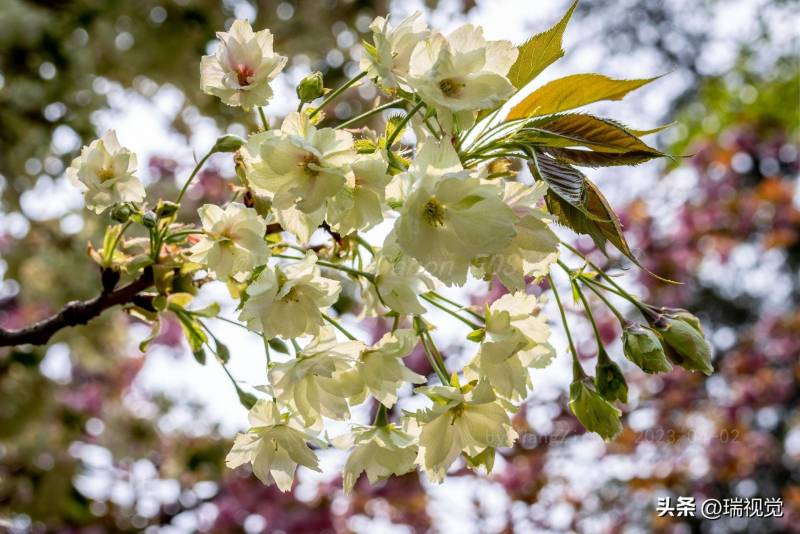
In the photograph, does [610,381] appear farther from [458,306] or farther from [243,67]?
[243,67]

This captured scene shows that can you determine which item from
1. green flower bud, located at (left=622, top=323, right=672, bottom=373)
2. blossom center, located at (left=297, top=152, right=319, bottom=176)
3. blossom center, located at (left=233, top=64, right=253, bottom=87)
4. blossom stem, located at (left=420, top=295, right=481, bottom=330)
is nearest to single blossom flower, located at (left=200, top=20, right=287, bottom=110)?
blossom center, located at (left=233, top=64, right=253, bottom=87)

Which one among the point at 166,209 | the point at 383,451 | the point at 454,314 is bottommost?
the point at 383,451

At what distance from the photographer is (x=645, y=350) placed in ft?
1.98

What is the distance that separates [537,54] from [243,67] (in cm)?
23

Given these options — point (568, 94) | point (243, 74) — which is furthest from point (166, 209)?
point (568, 94)

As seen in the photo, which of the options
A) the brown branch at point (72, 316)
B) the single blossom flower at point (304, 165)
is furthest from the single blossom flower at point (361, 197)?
the brown branch at point (72, 316)

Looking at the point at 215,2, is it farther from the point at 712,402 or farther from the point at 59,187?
the point at 712,402

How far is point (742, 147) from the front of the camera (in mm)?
5078

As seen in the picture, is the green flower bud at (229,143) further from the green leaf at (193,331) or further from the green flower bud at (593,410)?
the green flower bud at (593,410)

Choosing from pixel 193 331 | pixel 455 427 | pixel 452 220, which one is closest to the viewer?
pixel 452 220

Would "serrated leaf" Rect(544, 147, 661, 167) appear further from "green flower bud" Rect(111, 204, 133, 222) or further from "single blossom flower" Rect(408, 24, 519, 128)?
"green flower bud" Rect(111, 204, 133, 222)

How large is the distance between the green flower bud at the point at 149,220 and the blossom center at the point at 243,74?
13cm

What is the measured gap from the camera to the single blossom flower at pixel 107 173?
24.7 inches

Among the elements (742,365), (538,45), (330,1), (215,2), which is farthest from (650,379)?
(538,45)
